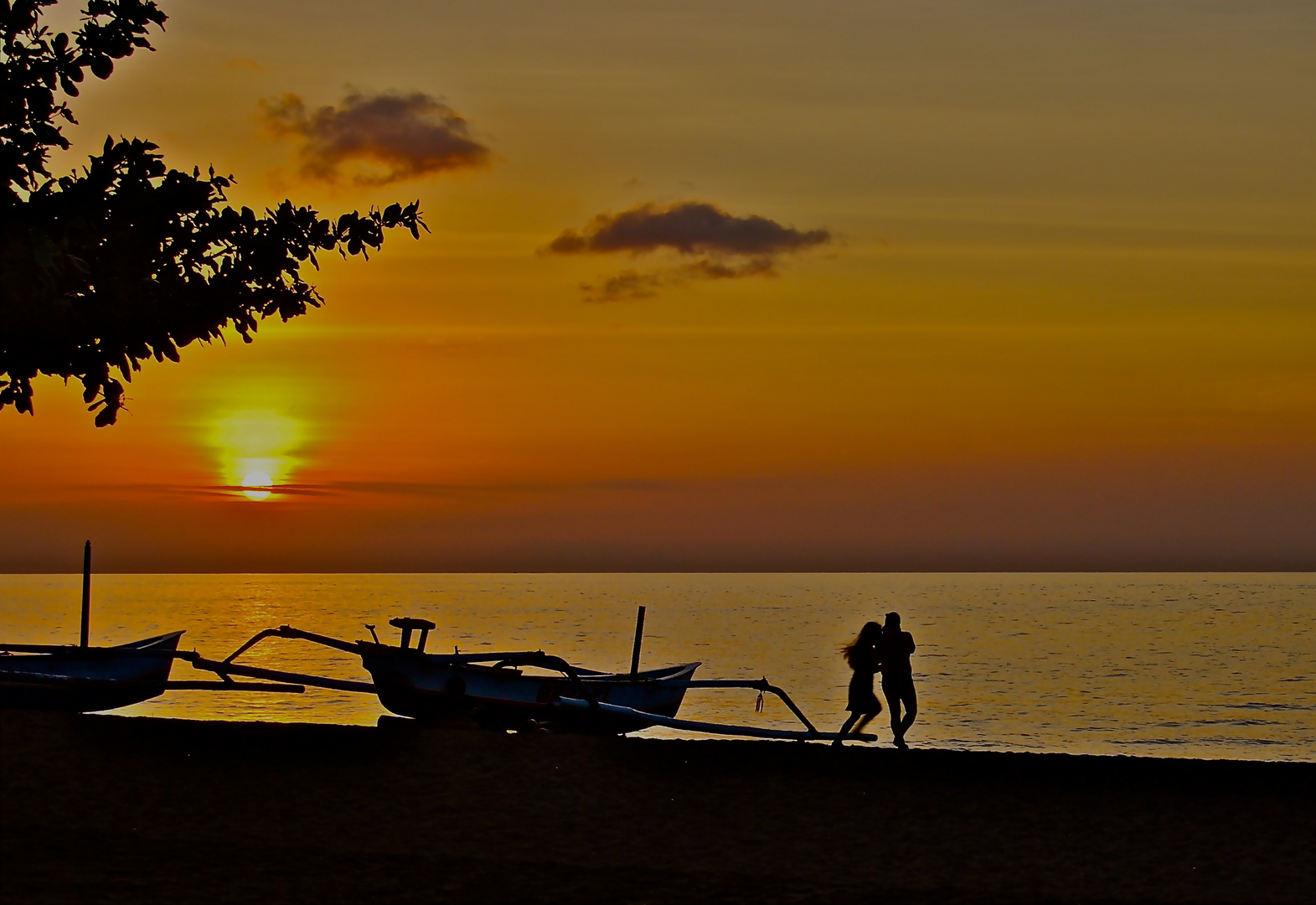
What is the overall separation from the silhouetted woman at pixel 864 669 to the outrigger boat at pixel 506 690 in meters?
0.43

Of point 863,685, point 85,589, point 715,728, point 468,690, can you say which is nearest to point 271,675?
point 468,690

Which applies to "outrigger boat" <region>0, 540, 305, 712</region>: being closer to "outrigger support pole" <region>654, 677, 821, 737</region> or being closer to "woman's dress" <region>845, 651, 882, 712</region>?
"outrigger support pole" <region>654, 677, 821, 737</region>

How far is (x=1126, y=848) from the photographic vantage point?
1298 cm

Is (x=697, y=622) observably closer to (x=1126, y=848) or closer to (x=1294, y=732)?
(x=1294, y=732)

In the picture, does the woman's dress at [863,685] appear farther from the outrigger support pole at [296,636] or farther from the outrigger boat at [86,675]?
the outrigger boat at [86,675]

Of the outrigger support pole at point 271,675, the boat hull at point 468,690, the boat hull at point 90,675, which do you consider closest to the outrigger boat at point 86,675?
the boat hull at point 90,675

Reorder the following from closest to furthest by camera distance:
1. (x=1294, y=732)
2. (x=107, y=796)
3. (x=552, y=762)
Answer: (x=107, y=796) → (x=552, y=762) → (x=1294, y=732)

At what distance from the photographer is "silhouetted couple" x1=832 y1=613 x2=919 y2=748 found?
69.9 ft

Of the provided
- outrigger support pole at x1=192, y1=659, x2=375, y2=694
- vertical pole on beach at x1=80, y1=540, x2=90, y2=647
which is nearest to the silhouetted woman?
outrigger support pole at x1=192, y1=659, x2=375, y2=694

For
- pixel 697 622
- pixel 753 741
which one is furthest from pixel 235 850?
pixel 697 622

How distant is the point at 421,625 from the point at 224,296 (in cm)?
1279

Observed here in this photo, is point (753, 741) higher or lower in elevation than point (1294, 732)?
higher

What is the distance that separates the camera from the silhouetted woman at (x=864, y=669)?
21844 millimetres

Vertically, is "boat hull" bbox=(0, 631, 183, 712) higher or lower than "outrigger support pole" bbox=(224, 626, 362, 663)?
lower
